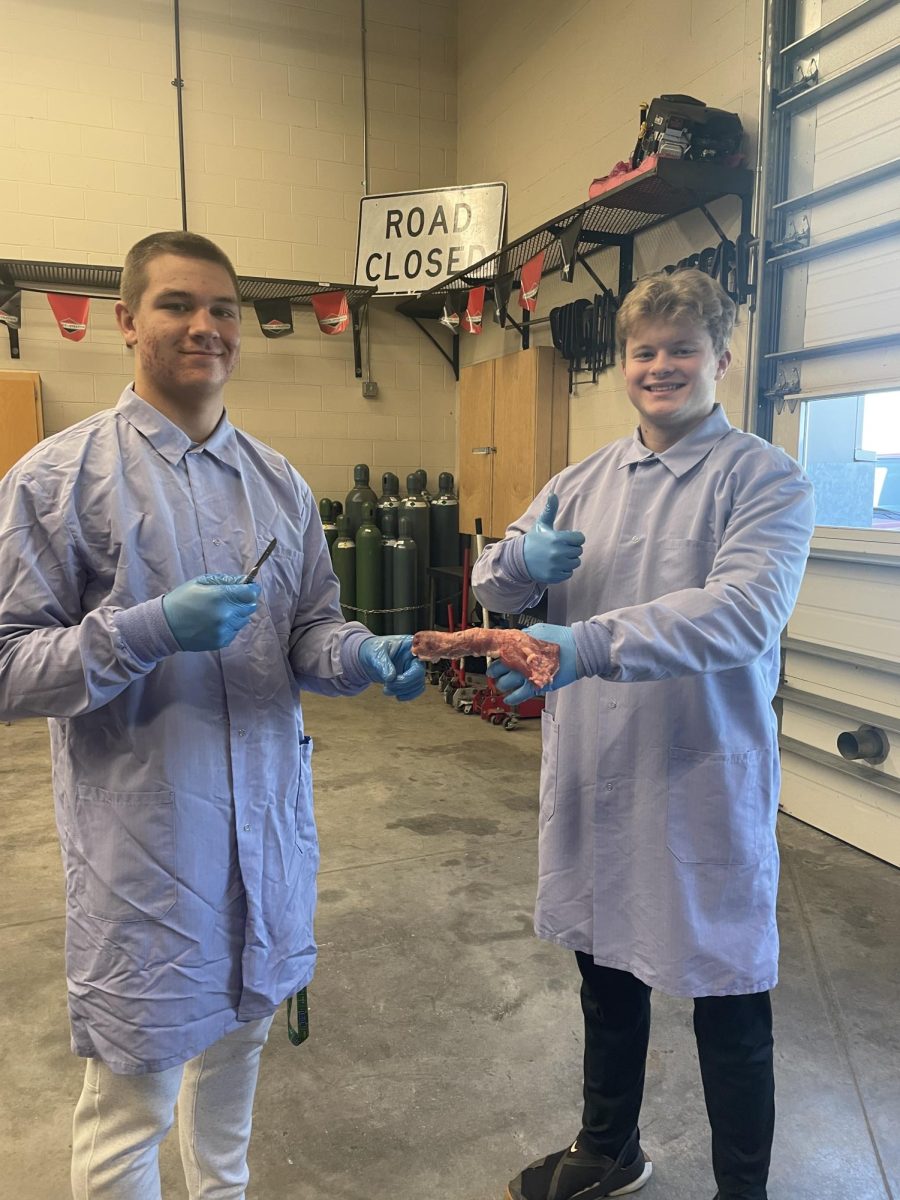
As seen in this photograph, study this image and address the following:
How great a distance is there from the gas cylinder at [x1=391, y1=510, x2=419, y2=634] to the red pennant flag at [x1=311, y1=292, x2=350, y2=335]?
1.48 metres

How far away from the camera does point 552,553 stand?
144cm

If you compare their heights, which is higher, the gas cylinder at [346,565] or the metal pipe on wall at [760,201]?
the metal pipe on wall at [760,201]

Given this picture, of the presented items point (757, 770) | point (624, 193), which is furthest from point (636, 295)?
point (624, 193)

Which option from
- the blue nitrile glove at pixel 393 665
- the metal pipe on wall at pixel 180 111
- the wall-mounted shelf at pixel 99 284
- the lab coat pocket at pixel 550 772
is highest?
the metal pipe on wall at pixel 180 111

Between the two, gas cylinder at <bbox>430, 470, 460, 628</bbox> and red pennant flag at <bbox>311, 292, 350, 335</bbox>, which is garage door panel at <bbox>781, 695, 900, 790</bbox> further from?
red pennant flag at <bbox>311, 292, 350, 335</bbox>

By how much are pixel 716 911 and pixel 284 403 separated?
5.76 meters

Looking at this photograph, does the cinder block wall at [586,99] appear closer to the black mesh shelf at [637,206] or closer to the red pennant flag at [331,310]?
the black mesh shelf at [637,206]

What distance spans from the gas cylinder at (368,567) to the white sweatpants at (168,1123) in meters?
4.70

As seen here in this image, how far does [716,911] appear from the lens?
1.35m

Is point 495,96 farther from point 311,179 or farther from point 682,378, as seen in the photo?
point 682,378

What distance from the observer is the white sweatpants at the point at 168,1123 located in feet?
3.76

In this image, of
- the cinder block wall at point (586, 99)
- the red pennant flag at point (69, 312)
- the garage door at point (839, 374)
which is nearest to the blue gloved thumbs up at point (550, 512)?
the garage door at point (839, 374)

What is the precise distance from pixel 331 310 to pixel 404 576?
2025mm

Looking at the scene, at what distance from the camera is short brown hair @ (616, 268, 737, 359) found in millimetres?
1358
